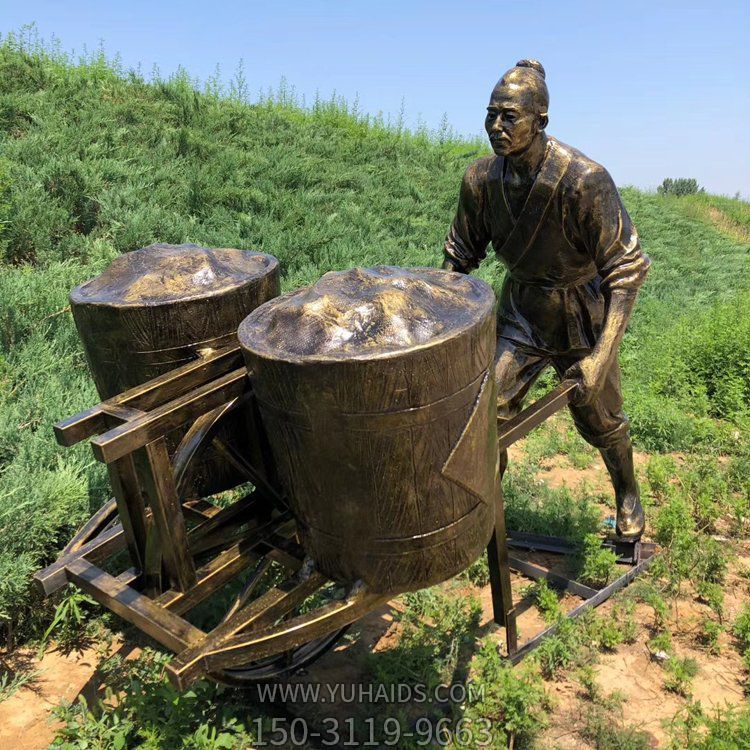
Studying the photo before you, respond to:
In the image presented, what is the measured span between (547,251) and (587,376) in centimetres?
52

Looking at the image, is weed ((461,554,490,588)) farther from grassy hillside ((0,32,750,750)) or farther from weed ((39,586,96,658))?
weed ((39,586,96,658))

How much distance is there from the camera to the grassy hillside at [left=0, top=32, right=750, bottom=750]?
11.9 ft

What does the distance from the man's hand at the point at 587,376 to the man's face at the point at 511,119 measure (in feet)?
2.58

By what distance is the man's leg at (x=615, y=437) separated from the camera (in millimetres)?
3096

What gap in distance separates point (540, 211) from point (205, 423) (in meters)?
1.43

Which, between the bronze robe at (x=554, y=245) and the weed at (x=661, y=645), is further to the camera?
the weed at (x=661, y=645)

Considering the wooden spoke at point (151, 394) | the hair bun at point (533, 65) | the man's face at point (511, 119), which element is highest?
the hair bun at point (533, 65)

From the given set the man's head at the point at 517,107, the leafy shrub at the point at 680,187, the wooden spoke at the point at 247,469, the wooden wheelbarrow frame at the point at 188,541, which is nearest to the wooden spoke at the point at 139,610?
the wooden wheelbarrow frame at the point at 188,541

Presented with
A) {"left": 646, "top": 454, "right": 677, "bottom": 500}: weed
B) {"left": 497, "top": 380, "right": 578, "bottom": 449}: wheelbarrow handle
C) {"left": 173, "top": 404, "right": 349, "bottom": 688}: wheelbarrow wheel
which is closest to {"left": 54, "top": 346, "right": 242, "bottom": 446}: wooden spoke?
{"left": 173, "top": 404, "right": 349, "bottom": 688}: wheelbarrow wheel

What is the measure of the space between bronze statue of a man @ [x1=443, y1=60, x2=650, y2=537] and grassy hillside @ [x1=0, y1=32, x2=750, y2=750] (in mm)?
1274

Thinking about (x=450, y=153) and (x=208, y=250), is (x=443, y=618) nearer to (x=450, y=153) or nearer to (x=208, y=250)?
(x=208, y=250)

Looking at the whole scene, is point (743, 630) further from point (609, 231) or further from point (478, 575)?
point (609, 231)

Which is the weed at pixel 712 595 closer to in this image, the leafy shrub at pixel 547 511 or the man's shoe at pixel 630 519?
the man's shoe at pixel 630 519

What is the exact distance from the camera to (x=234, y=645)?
1.68 meters
